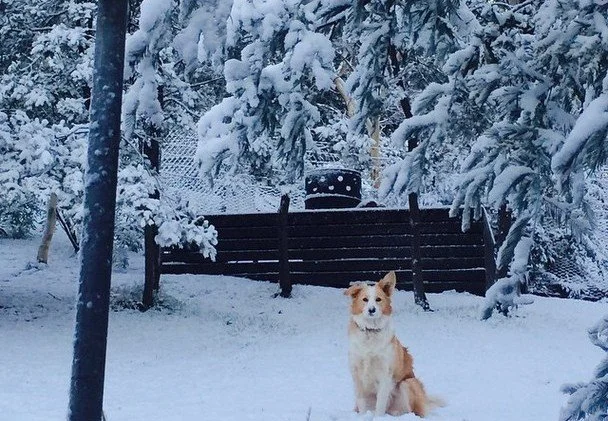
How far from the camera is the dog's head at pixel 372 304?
6.12m

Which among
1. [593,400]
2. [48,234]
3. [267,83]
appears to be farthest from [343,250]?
[593,400]

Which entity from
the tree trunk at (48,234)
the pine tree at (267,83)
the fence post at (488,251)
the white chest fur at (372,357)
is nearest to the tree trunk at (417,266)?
the fence post at (488,251)

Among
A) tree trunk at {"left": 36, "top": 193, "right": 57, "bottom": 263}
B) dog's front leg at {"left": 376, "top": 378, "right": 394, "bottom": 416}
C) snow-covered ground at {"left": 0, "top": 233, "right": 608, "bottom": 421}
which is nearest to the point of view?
dog's front leg at {"left": 376, "top": 378, "right": 394, "bottom": 416}

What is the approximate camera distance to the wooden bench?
45.9ft

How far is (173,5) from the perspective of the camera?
10.3 feet

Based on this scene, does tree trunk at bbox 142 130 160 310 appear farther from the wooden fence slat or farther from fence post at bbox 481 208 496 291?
fence post at bbox 481 208 496 291

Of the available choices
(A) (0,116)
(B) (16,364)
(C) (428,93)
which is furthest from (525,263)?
(A) (0,116)

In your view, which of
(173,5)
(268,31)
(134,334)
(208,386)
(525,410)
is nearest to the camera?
(173,5)

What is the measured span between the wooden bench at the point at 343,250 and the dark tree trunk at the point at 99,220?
1128cm

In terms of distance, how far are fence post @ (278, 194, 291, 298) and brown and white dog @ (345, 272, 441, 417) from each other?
7509 millimetres

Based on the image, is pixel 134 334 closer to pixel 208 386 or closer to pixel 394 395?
pixel 208 386

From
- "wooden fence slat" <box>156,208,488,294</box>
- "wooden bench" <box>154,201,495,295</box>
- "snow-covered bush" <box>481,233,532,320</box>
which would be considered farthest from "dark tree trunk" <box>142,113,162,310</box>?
"snow-covered bush" <box>481,233,532,320</box>

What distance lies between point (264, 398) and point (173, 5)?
5.10 meters

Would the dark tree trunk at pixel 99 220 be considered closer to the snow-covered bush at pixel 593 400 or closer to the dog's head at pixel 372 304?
the snow-covered bush at pixel 593 400
